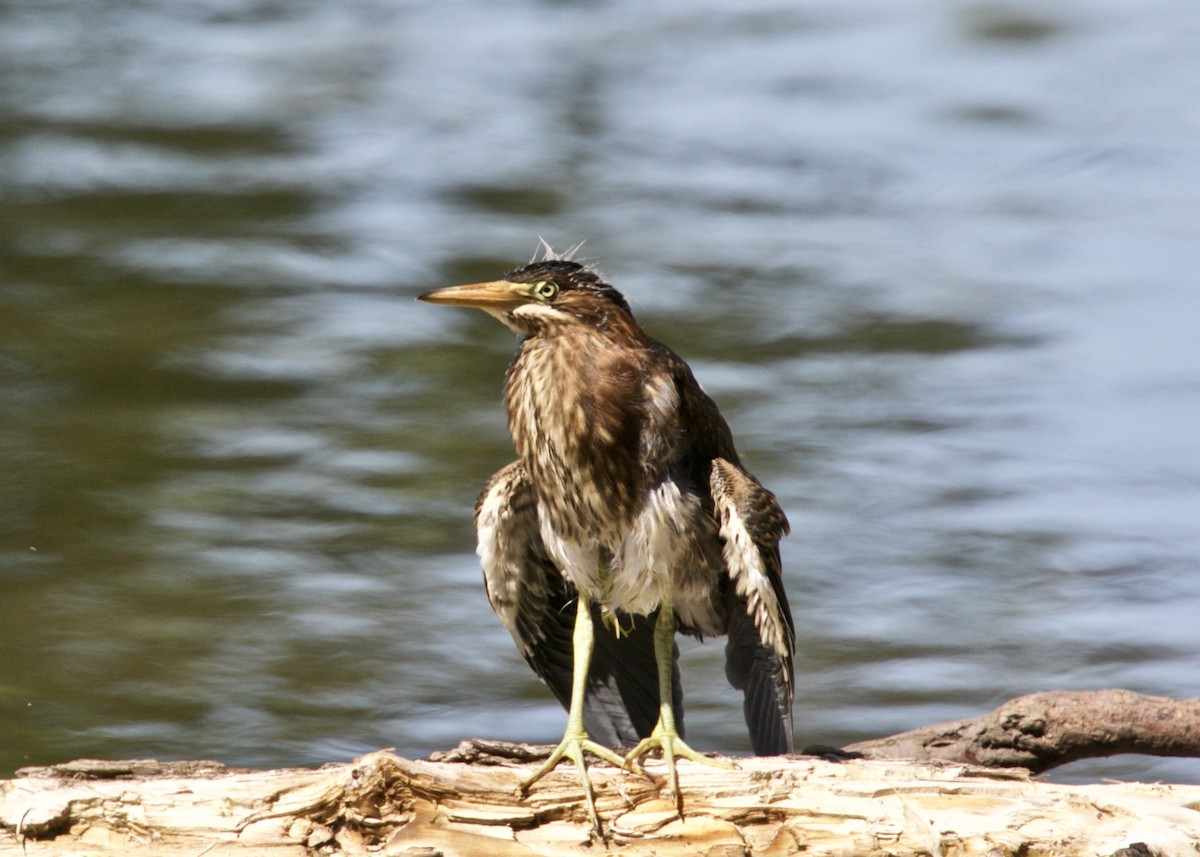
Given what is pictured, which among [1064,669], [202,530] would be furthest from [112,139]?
[1064,669]

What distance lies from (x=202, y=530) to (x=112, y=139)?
3672 mm

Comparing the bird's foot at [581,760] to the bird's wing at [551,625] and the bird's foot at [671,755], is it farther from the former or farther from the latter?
the bird's wing at [551,625]

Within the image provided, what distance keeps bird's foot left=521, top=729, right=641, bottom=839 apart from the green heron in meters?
0.14

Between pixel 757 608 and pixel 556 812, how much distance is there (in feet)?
2.24

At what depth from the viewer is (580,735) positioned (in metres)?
3.47

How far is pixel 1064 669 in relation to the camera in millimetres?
6367

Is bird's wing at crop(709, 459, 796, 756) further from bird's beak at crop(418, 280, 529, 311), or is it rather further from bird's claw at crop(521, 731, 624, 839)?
bird's beak at crop(418, 280, 529, 311)

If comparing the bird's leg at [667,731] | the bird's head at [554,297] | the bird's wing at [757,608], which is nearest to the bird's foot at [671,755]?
the bird's leg at [667,731]

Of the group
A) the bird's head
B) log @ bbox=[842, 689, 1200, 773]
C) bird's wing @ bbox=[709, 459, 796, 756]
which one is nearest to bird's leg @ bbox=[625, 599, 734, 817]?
bird's wing @ bbox=[709, 459, 796, 756]

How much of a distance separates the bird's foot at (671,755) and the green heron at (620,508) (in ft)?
0.32

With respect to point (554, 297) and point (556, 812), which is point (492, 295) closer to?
point (554, 297)

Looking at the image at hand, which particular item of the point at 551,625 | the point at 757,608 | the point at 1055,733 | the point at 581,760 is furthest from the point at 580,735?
the point at 1055,733

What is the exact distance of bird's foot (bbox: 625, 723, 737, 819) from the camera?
3268 millimetres

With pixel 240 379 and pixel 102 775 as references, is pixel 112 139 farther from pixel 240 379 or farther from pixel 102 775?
pixel 102 775
